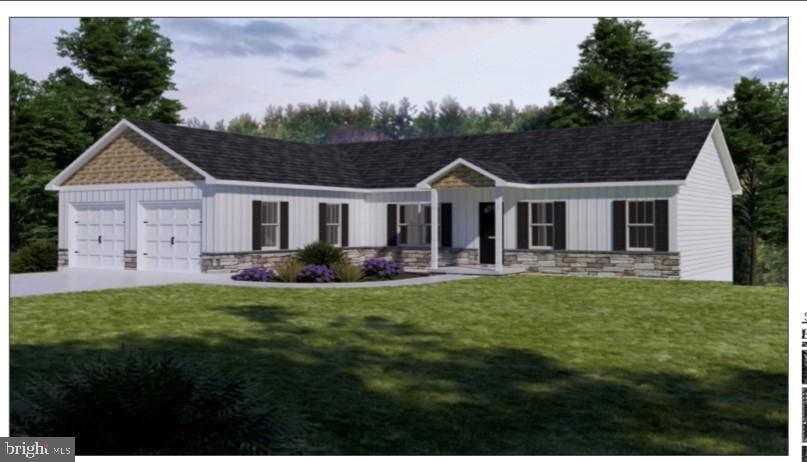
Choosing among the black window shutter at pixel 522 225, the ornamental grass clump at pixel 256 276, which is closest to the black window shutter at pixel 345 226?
the black window shutter at pixel 522 225

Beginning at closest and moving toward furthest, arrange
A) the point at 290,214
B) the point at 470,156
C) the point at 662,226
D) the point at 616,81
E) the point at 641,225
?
1. the point at 662,226
2. the point at 641,225
3. the point at 290,214
4. the point at 470,156
5. the point at 616,81

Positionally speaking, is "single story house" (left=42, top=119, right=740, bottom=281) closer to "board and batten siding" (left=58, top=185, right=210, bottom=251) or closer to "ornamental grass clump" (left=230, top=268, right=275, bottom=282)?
"board and batten siding" (left=58, top=185, right=210, bottom=251)

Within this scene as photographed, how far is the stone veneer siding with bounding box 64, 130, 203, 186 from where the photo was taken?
26.6 metres

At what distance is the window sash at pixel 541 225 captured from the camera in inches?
1071

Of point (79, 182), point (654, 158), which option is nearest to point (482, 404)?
point (654, 158)

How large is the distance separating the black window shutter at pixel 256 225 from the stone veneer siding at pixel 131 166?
2.02 m

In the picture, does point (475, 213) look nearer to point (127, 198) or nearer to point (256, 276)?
point (256, 276)

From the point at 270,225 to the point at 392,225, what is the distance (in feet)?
16.9

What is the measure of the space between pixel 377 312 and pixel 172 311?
12.9 feet

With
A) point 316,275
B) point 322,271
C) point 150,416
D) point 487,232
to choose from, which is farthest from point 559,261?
point 150,416

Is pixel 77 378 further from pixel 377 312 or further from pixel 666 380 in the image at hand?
pixel 377 312

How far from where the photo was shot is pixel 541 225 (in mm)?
27344

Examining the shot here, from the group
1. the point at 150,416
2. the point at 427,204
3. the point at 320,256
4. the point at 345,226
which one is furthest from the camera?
the point at 345,226

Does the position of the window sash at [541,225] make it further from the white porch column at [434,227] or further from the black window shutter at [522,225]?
the white porch column at [434,227]
